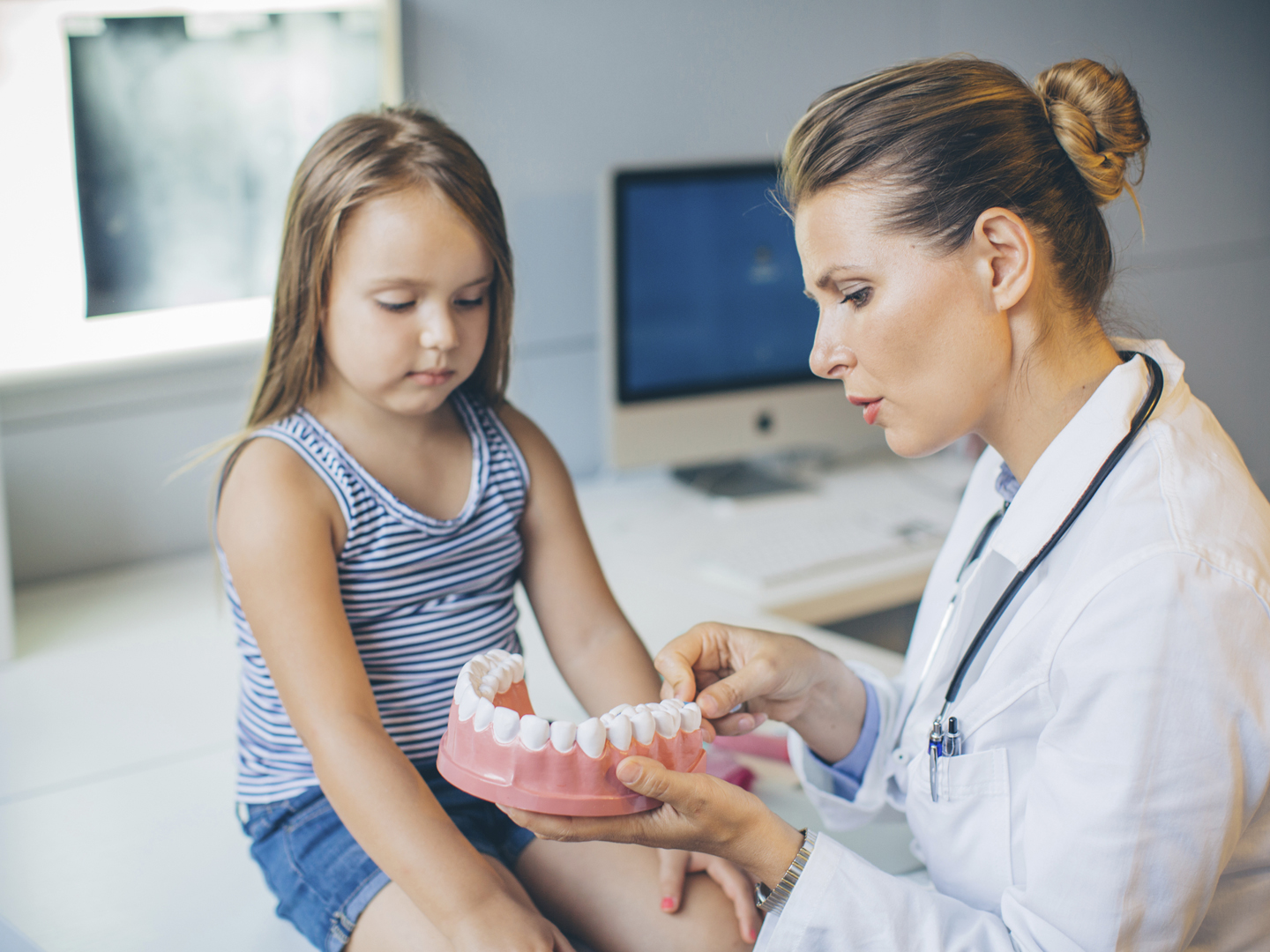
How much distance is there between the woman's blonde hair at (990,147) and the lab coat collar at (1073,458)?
0.27 feet

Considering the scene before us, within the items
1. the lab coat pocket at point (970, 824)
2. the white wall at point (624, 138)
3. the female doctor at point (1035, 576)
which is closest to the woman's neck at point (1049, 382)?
the female doctor at point (1035, 576)

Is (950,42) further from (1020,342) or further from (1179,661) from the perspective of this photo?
(1179,661)

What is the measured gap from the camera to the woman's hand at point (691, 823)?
89 cm

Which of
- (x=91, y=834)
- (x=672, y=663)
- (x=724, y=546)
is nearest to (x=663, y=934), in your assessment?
(x=672, y=663)

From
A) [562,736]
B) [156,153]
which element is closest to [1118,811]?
[562,736]

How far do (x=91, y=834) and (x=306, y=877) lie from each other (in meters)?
0.33

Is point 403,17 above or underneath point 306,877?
above

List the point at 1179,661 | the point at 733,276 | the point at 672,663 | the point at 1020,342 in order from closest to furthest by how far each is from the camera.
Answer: the point at 1179,661 → the point at 1020,342 → the point at 672,663 → the point at 733,276

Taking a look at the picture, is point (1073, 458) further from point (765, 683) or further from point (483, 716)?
point (483, 716)

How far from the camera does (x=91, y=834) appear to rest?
129cm

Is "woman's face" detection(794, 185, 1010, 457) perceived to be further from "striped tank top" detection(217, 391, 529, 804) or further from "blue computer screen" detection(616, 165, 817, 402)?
"blue computer screen" detection(616, 165, 817, 402)

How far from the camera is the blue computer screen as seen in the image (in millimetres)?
2115

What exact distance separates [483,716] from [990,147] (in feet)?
1.98

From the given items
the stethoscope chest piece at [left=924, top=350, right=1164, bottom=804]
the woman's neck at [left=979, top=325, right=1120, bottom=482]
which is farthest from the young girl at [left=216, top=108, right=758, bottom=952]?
the woman's neck at [left=979, top=325, right=1120, bottom=482]
